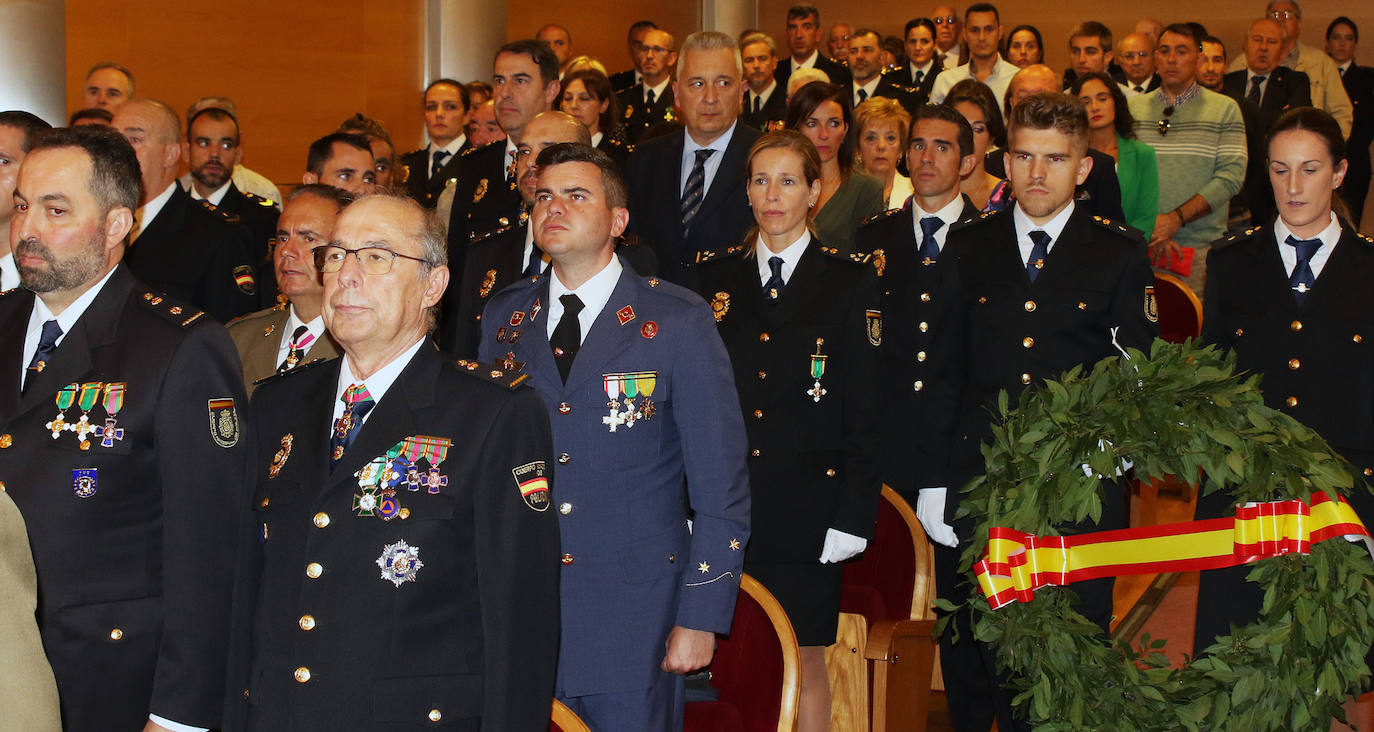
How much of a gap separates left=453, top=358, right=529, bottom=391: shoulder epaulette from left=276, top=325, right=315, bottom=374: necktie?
1217 millimetres

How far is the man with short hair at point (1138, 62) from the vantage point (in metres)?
7.36

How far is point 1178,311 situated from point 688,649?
312 centimetres

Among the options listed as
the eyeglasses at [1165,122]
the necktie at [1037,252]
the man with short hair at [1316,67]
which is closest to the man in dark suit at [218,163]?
→ the necktie at [1037,252]

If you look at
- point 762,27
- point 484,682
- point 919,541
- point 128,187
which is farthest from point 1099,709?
point 762,27

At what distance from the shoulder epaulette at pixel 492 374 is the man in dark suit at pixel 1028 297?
5.18 feet

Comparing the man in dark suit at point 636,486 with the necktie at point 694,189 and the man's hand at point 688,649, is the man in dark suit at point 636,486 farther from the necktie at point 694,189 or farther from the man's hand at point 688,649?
the necktie at point 694,189

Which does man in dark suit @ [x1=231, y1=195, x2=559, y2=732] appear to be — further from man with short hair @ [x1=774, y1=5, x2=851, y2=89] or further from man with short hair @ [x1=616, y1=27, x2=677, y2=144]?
man with short hair @ [x1=774, y1=5, x2=851, y2=89]

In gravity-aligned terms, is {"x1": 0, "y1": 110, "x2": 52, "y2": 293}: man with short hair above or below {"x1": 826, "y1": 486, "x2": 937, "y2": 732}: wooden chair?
above

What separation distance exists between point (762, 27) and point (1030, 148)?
10.4m

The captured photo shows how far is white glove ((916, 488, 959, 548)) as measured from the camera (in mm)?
3531

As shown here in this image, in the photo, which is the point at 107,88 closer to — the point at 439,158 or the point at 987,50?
the point at 439,158

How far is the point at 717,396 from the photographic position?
105 inches

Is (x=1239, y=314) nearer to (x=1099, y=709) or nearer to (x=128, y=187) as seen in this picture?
(x=1099, y=709)

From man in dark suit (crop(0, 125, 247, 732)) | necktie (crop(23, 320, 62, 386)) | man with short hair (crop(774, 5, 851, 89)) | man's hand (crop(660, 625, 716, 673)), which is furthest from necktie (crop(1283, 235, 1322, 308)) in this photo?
man with short hair (crop(774, 5, 851, 89))
